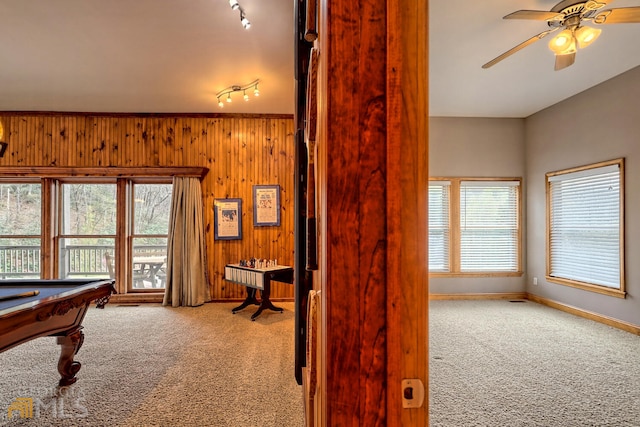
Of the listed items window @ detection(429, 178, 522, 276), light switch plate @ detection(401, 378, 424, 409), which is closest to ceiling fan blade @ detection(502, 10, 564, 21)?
light switch plate @ detection(401, 378, 424, 409)

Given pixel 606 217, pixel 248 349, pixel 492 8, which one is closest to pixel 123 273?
pixel 248 349

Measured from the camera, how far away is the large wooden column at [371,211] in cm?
53

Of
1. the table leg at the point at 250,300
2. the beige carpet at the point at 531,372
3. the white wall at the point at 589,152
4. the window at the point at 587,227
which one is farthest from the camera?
the table leg at the point at 250,300

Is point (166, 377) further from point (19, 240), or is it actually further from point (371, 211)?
point (19, 240)

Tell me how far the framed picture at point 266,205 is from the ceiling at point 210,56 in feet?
4.25

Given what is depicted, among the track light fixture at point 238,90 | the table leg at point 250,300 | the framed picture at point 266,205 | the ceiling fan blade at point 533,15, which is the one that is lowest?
the table leg at point 250,300

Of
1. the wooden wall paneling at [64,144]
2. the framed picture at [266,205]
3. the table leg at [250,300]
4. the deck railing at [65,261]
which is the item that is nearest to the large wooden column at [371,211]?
the table leg at [250,300]

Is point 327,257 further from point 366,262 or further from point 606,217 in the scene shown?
point 606,217

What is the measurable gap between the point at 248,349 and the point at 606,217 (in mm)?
4613

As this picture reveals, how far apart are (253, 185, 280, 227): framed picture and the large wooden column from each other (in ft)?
14.6

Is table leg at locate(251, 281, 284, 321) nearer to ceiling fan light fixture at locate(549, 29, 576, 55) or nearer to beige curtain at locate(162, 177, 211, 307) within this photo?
beige curtain at locate(162, 177, 211, 307)

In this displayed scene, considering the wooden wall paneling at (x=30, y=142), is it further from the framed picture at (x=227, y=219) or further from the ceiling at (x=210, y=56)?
the framed picture at (x=227, y=219)

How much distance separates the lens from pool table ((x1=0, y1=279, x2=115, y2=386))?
1.71 metres

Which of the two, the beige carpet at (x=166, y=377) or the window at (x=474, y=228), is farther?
the window at (x=474, y=228)
